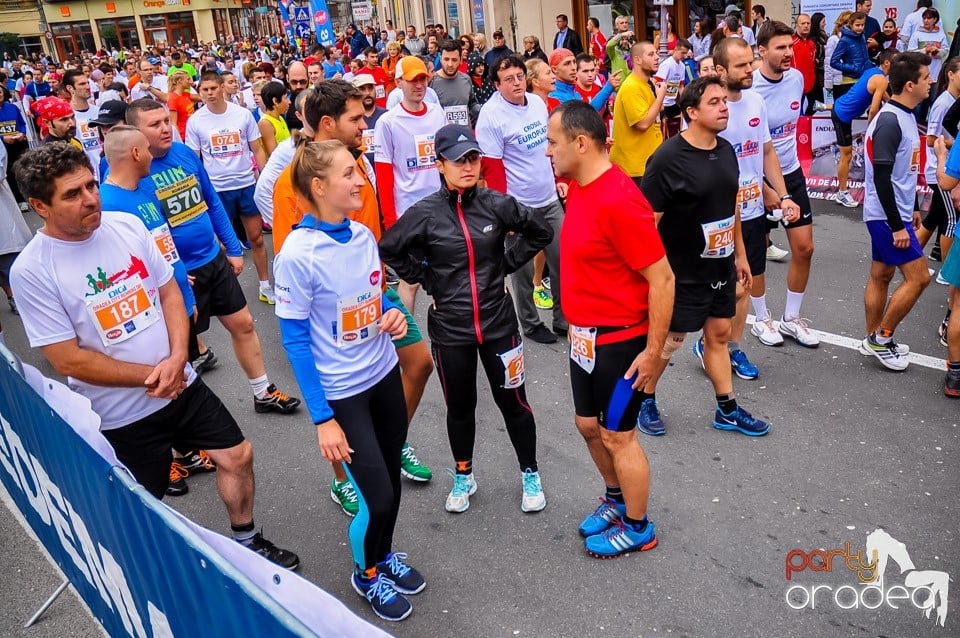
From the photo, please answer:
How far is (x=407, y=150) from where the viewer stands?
575cm

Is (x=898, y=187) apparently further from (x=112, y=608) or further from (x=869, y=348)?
(x=112, y=608)

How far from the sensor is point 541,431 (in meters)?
4.82

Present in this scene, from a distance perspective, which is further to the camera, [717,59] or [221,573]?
[717,59]

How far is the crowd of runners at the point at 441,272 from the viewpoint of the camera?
309cm

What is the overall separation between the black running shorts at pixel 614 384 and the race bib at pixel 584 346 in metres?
0.01

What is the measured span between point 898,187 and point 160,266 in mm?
4255

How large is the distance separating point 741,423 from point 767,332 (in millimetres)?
1352

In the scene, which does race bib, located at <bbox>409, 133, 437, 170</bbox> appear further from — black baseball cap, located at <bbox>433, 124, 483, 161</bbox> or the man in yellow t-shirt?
black baseball cap, located at <bbox>433, 124, 483, 161</bbox>

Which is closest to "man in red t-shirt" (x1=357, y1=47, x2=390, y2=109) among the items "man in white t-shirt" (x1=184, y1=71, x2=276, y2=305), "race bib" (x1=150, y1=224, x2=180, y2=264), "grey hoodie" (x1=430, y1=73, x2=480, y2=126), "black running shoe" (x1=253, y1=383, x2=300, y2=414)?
"grey hoodie" (x1=430, y1=73, x2=480, y2=126)

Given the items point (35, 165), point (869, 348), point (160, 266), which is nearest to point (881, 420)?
point (869, 348)

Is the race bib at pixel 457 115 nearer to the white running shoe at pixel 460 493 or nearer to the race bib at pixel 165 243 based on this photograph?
the race bib at pixel 165 243

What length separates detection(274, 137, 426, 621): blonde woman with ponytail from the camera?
304 centimetres

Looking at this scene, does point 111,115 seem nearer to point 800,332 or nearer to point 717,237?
point 717,237

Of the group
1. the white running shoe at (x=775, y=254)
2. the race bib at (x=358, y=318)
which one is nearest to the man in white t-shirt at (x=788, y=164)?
the white running shoe at (x=775, y=254)
